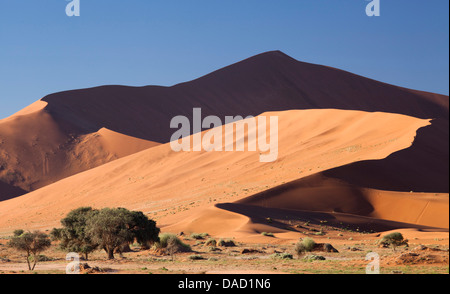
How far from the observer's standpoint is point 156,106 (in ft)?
370

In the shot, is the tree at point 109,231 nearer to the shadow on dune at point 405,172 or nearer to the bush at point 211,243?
the bush at point 211,243

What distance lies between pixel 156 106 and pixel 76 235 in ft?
279

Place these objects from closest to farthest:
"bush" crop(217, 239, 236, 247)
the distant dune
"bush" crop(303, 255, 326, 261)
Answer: "bush" crop(303, 255, 326, 261) < "bush" crop(217, 239, 236, 247) < the distant dune

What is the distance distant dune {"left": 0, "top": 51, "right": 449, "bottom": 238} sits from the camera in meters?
43.4

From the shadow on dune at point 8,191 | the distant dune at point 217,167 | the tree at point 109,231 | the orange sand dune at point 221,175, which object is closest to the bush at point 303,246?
the distant dune at point 217,167

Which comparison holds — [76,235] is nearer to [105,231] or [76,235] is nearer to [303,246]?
[105,231]

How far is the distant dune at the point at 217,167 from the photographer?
4338 cm

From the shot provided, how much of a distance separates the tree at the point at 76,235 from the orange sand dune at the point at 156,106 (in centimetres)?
5149

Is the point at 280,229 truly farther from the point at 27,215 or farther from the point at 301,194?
the point at 27,215

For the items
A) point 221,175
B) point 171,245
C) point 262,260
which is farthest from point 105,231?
point 221,175

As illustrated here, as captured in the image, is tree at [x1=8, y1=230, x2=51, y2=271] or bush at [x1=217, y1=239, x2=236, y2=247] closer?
tree at [x1=8, y1=230, x2=51, y2=271]

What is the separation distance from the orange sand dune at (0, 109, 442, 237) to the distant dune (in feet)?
0.53

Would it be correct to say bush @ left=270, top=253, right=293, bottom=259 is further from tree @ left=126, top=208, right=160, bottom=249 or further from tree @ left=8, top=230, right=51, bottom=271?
tree @ left=8, top=230, right=51, bottom=271

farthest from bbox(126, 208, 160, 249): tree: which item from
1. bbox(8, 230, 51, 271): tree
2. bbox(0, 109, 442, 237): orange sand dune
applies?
bbox(0, 109, 442, 237): orange sand dune
